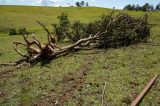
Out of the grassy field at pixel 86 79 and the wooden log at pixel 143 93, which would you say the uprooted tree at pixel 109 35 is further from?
the wooden log at pixel 143 93

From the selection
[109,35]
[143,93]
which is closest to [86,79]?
[143,93]

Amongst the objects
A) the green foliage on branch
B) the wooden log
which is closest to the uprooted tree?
the green foliage on branch

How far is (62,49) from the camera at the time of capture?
45.8ft

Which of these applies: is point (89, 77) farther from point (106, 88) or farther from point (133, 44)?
point (133, 44)

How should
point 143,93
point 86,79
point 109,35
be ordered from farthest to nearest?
point 109,35 → point 86,79 → point 143,93

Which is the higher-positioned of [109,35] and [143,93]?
[109,35]

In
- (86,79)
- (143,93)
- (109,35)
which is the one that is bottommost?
(86,79)

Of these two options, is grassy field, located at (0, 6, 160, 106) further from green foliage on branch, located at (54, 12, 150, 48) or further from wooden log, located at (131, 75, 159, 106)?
green foliage on branch, located at (54, 12, 150, 48)

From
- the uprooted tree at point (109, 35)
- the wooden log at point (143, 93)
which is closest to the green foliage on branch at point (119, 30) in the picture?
the uprooted tree at point (109, 35)

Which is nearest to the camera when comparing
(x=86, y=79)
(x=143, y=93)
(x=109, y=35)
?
(x=143, y=93)

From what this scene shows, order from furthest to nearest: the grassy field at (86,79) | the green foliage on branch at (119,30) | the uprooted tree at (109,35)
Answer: the green foliage on branch at (119,30), the uprooted tree at (109,35), the grassy field at (86,79)

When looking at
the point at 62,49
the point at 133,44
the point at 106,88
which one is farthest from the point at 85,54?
the point at 106,88

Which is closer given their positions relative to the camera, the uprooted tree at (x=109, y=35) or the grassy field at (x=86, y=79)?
the grassy field at (x=86, y=79)

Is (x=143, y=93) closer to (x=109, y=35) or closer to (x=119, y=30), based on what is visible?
(x=109, y=35)
